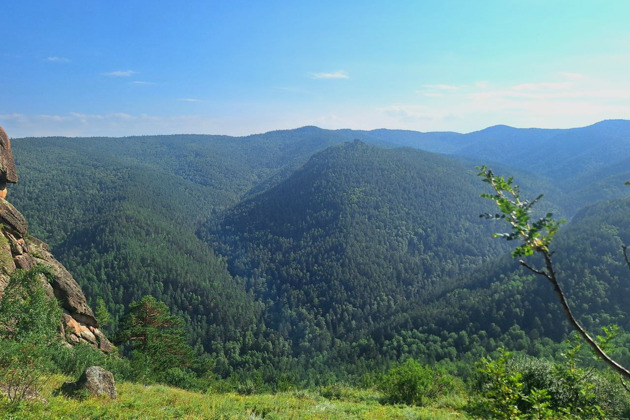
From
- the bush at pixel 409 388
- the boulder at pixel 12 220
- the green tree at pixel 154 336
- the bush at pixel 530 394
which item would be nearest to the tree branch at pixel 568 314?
the bush at pixel 530 394

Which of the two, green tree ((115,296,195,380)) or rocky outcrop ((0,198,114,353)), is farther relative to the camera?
green tree ((115,296,195,380))

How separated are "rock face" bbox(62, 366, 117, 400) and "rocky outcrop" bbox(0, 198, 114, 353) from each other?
19591 millimetres

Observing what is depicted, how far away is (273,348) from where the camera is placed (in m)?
155

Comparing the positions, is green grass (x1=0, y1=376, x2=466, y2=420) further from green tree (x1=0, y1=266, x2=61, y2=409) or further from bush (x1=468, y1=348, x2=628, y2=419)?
bush (x1=468, y1=348, x2=628, y2=419)

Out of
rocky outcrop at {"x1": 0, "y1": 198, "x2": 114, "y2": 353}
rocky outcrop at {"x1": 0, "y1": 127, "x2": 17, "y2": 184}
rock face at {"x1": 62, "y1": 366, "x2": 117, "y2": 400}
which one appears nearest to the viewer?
rock face at {"x1": 62, "y1": 366, "x2": 117, "y2": 400}

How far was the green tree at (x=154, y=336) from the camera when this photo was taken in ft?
137

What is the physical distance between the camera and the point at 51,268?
1444 inches

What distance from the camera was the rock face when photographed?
16.7m

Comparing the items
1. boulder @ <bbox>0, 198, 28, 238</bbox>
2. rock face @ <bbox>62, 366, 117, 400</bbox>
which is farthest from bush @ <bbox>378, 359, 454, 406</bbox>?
boulder @ <bbox>0, 198, 28, 238</bbox>

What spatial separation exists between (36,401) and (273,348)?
152 meters

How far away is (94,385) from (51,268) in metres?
26.6

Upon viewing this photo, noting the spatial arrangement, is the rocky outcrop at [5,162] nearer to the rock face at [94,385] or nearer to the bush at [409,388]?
the rock face at [94,385]

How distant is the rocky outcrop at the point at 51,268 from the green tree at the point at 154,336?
3144 millimetres

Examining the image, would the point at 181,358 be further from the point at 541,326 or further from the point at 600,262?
the point at 600,262
